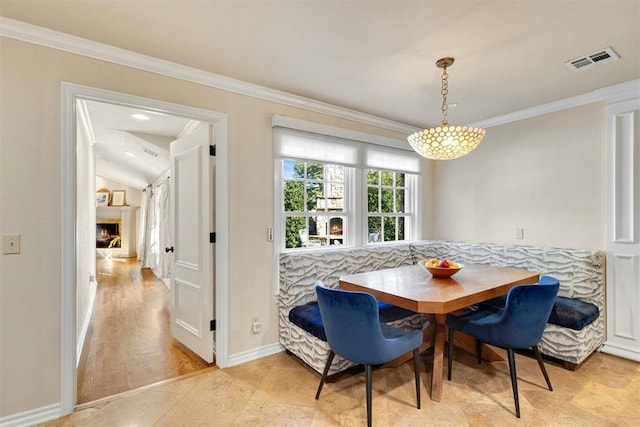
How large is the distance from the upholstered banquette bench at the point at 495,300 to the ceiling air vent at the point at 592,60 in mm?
1594

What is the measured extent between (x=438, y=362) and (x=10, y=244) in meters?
2.80

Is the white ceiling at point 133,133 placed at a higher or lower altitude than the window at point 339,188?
higher

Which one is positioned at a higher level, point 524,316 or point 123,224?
point 123,224

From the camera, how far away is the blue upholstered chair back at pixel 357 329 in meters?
1.82

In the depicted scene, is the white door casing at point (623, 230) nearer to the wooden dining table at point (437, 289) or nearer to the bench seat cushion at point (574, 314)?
the bench seat cushion at point (574, 314)

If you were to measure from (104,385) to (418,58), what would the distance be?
11.1 ft

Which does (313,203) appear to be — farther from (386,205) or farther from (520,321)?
(520,321)

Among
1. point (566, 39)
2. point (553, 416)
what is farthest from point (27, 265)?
point (566, 39)

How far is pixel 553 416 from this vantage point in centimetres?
196

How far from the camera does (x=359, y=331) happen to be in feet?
6.08

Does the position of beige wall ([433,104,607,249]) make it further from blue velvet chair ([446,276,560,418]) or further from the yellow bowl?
the yellow bowl

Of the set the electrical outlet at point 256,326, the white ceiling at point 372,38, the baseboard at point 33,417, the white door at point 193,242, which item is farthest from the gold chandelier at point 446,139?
the baseboard at point 33,417

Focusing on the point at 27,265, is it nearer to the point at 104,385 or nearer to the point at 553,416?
the point at 104,385

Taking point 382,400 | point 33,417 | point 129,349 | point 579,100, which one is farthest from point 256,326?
point 579,100
